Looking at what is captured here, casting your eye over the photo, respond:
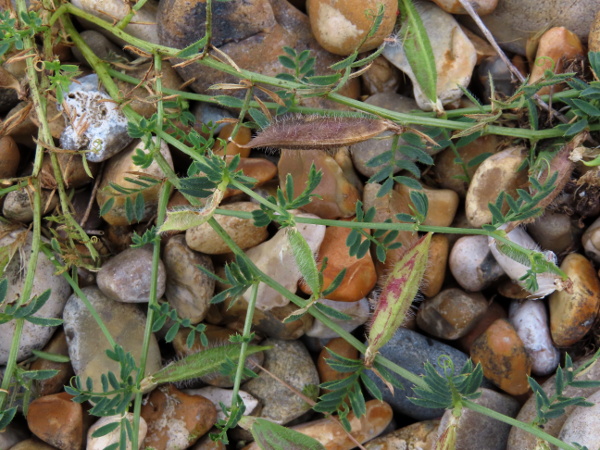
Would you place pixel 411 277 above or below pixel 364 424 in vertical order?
above

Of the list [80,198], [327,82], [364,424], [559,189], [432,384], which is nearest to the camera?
[432,384]

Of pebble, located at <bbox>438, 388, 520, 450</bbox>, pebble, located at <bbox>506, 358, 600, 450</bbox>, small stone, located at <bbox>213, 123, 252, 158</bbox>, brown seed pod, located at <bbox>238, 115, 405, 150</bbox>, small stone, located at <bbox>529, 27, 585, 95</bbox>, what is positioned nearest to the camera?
brown seed pod, located at <bbox>238, 115, 405, 150</bbox>

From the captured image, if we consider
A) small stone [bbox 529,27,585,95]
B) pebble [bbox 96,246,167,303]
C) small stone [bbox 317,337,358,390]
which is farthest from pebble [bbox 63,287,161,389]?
small stone [bbox 529,27,585,95]

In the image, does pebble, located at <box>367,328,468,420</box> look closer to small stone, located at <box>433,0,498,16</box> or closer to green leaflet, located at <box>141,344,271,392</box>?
green leaflet, located at <box>141,344,271,392</box>

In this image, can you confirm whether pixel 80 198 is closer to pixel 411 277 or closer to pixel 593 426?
pixel 411 277

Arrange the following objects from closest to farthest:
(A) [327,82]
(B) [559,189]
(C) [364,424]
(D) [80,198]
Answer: (A) [327,82] < (B) [559,189] < (C) [364,424] < (D) [80,198]

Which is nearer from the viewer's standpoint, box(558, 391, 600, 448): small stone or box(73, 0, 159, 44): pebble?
box(558, 391, 600, 448): small stone

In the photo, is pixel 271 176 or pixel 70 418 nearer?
pixel 70 418

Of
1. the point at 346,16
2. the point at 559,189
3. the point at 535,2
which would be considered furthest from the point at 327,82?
the point at 535,2
